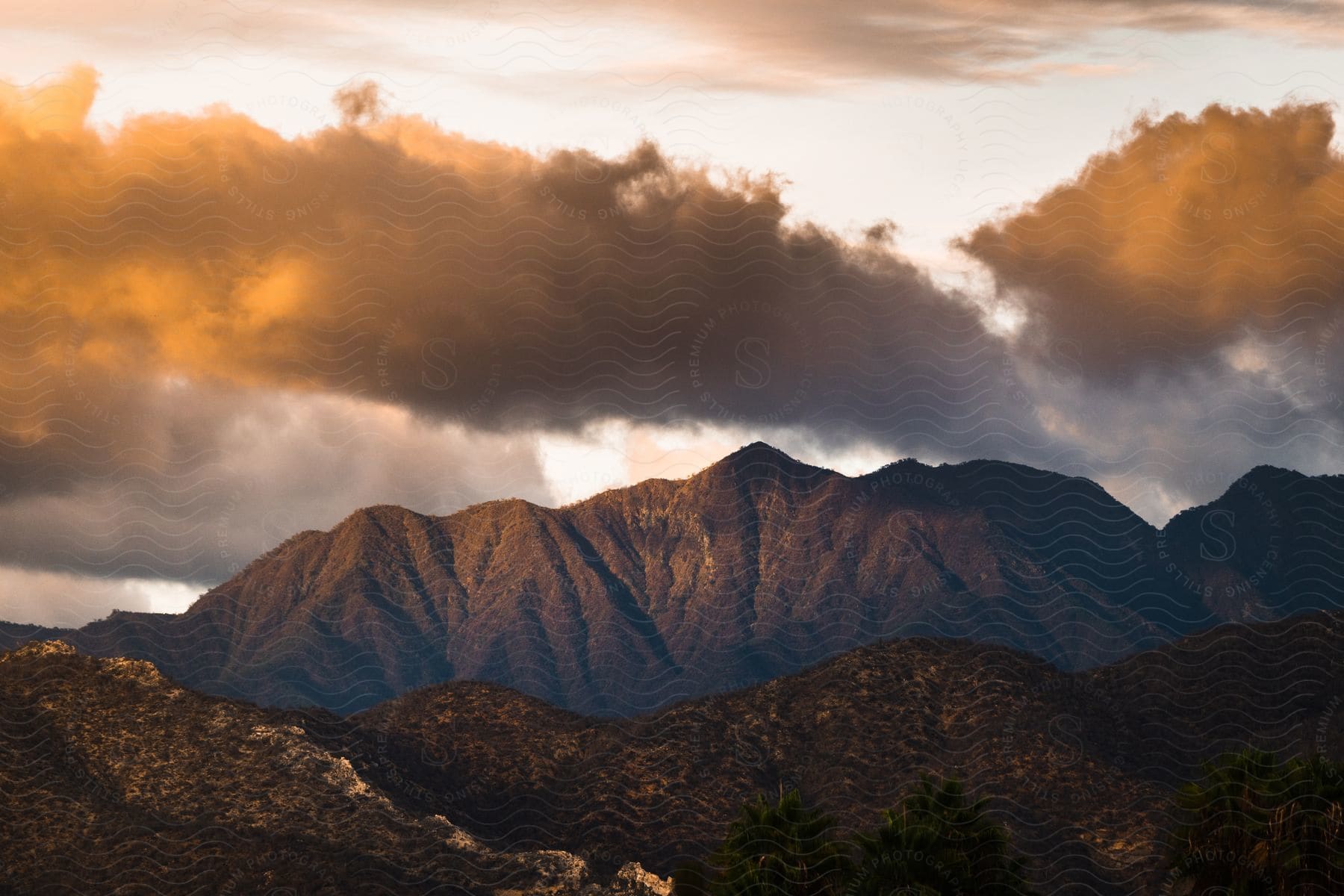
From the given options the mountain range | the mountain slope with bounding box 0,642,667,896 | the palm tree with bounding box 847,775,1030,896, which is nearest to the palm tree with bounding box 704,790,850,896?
the palm tree with bounding box 847,775,1030,896

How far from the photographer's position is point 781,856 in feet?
240

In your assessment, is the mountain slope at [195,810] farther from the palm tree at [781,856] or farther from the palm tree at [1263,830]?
the palm tree at [1263,830]

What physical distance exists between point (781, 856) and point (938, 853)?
7067 mm

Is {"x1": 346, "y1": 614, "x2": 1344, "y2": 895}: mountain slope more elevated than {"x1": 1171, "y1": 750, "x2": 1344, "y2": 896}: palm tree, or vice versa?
{"x1": 346, "y1": 614, "x2": 1344, "y2": 895}: mountain slope

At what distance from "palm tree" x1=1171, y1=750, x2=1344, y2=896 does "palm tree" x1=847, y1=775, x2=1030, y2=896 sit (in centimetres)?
809

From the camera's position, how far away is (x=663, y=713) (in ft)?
648

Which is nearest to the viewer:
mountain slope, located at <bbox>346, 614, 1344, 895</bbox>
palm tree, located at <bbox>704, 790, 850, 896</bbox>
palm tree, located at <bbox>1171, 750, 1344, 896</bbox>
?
palm tree, located at <bbox>1171, 750, 1344, 896</bbox>

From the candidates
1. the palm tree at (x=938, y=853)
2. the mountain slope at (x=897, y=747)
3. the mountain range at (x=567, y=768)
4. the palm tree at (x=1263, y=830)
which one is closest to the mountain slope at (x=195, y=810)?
the mountain range at (x=567, y=768)

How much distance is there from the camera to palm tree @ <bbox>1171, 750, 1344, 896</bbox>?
68.9 metres

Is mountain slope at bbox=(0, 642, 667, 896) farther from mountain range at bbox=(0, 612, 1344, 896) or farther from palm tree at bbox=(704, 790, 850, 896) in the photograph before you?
palm tree at bbox=(704, 790, 850, 896)

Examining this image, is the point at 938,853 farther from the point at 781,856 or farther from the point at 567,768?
the point at 567,768

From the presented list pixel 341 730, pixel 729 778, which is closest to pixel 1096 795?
pixel 729 778

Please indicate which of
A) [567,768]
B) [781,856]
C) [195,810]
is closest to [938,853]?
[781,856]

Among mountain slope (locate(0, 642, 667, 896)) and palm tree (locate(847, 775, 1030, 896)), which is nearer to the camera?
palm tree (locate(847, 775, 1030, 896))
